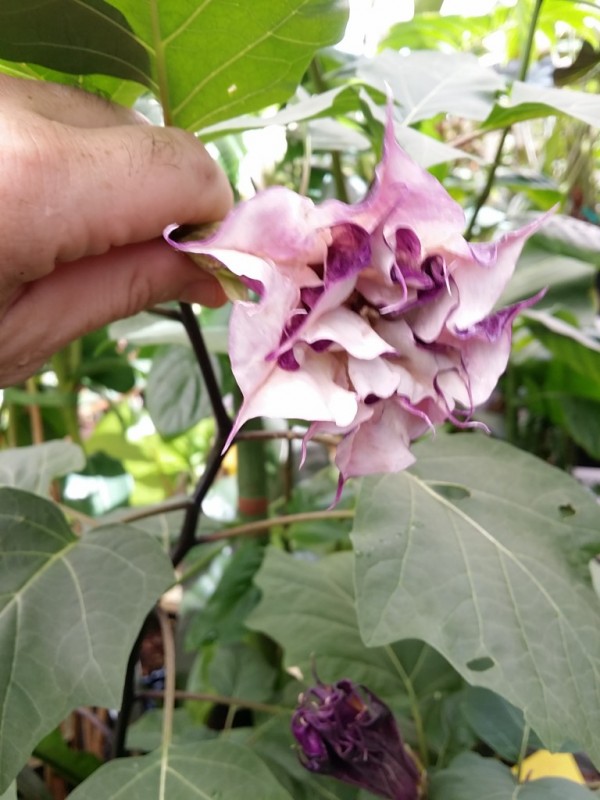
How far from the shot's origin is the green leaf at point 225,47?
294mm

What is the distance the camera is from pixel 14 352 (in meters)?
0.33

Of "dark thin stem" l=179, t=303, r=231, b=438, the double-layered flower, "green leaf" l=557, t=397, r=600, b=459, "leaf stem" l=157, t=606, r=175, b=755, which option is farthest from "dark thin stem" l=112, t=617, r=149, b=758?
"green leaf" l=557, t=397, r=600, b=459

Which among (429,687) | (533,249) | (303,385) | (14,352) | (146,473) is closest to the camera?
(303,385)

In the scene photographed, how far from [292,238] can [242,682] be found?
1.64 ft

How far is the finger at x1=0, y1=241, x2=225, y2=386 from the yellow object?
0.41 meters

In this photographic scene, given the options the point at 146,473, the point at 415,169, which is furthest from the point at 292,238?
the point at 146,473

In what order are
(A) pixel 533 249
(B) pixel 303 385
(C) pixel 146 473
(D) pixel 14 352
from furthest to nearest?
(C) pixel 146 473, (A) pixel 533 249, (D) pixel 14 352, (B) pixel 303 385

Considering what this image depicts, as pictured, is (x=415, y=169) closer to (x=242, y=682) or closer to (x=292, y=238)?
(x=292, y=238)

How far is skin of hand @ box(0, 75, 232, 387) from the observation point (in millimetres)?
255

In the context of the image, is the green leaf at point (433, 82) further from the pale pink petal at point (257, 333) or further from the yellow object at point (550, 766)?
the yellow object at point (550, 766)

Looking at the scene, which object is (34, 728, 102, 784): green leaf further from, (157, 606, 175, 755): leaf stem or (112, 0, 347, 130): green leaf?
(112, 0, 347, 130): green leaf

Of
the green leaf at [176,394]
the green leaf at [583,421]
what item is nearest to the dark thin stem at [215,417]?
the green leaf at [176,394]

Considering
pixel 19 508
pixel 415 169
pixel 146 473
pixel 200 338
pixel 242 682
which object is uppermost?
pixel 415 169

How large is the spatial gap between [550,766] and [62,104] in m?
0.53
